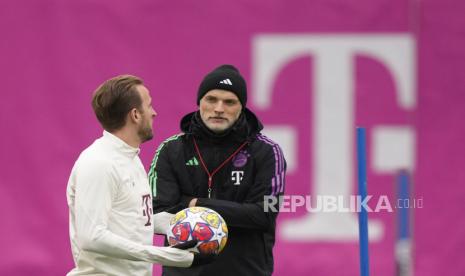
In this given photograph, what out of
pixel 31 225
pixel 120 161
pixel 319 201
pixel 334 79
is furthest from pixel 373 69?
pixel 120 161

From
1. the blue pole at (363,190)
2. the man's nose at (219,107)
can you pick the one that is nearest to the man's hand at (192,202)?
the man's nose at (219,107)

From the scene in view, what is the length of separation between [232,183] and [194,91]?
265cm

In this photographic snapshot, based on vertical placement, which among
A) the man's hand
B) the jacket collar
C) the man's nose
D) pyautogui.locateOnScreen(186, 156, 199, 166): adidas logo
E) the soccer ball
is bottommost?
the soccer ball

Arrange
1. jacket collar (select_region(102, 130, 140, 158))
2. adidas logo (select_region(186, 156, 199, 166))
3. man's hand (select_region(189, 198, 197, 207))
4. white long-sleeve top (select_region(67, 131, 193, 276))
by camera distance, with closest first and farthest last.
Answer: white long-sleeve top (select_region(67, 131, 193, 276)) < jacket collar (select_region(102, 130, 140, 158)) < man's hand (select_region(189, 198, 197, 207)) < adidas logo (select_region(186, 156, 199, 166))

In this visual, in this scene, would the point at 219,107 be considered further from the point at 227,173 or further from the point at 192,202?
the point at 192,202

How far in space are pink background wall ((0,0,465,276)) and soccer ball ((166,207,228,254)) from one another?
117 inches

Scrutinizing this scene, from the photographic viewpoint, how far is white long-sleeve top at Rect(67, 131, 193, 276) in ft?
14.7

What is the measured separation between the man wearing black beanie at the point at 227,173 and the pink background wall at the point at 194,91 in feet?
7.85

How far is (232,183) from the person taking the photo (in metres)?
5.55

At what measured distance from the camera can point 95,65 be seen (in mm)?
8156

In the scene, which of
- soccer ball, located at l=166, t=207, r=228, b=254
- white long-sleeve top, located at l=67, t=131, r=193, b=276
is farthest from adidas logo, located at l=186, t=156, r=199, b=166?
white long-sleeve top, located at l=67, t=131, r=193, b=276

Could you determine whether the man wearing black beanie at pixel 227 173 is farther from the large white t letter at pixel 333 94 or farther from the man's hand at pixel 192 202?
the large white t letter at pixel 333 94

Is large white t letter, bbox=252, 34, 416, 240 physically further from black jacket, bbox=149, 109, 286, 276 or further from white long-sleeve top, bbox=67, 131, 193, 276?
white long-sleeve top, bbox=67, 131, 193, 276

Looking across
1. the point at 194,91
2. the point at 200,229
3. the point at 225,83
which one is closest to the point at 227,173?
the point at 225,83
